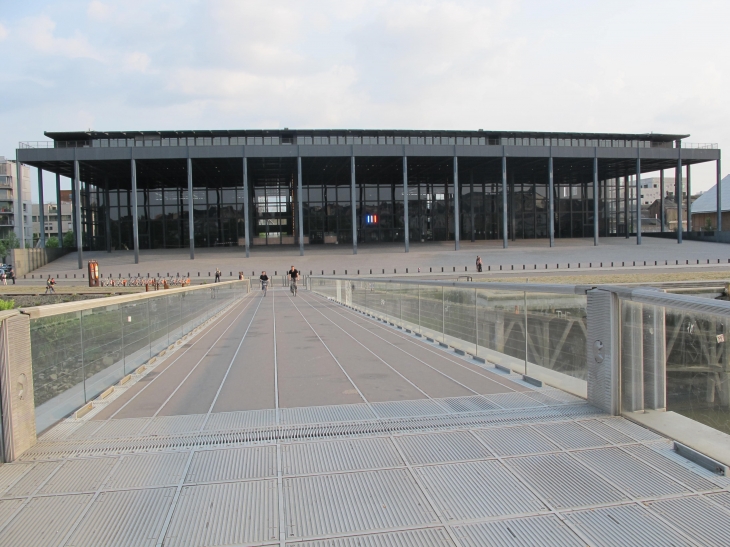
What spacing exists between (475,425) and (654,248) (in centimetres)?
6543

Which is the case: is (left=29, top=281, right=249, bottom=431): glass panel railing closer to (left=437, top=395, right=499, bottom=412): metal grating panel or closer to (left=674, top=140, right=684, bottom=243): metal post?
(left=437, top=395, right=499, bottom=412): metal grating panel

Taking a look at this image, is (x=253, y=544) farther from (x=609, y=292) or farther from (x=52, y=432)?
(x=609, y=292)

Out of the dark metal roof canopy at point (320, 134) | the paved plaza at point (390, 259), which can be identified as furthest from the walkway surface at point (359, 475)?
the dark metal roof canopy at point (320, 134)

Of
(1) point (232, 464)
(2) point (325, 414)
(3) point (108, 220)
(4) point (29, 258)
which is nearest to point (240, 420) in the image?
(2) point (325, 414)

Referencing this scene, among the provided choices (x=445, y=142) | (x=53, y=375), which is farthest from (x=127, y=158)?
(x=53, y=375)

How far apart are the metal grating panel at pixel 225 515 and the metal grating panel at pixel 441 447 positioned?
112 centimetres

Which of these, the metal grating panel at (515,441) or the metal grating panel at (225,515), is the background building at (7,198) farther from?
the metal grating panel at (515,441)

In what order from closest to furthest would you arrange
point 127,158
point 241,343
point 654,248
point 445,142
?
point 241,343 → point 127,158 → point 654,248 → point 445,142

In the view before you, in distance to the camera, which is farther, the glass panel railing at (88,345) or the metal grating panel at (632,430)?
the glass panel railing at (88,345)

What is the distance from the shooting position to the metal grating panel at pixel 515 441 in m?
4.16

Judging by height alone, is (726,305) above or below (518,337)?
above

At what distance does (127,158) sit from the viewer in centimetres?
5628

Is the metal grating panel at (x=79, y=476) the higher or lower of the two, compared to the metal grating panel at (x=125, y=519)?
higher

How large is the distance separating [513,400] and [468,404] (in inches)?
19.3
